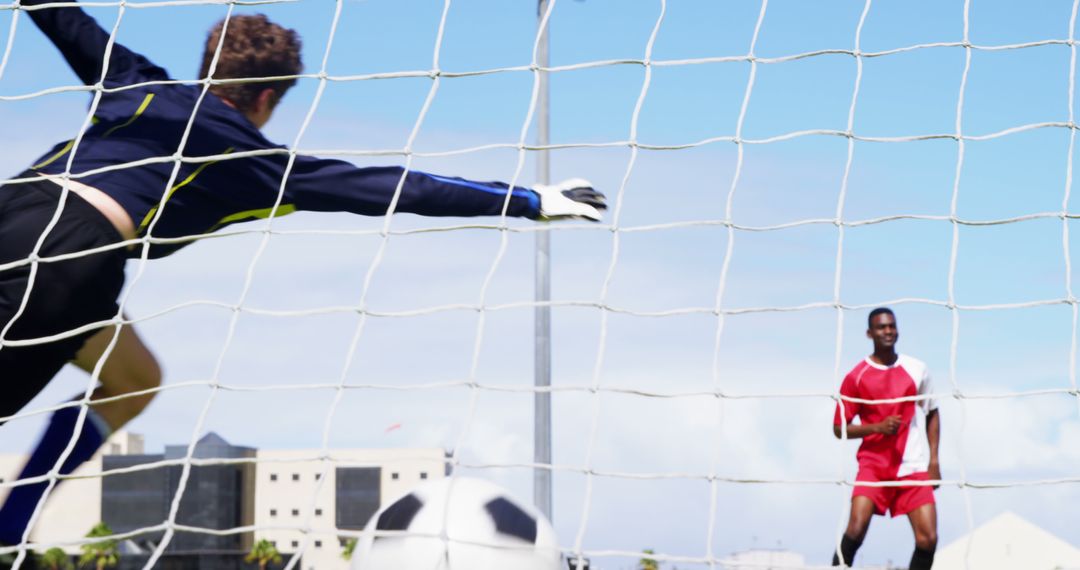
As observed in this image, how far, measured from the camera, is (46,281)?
365 centimetres

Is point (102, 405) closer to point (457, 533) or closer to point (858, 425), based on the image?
point (457, 533)

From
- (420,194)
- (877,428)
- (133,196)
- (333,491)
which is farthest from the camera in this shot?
(333,491)

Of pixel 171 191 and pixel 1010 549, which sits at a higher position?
pixel 171 191

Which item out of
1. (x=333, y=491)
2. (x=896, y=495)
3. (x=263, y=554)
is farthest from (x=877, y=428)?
(x=333, y=491)

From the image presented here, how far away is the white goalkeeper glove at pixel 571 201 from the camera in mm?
4098

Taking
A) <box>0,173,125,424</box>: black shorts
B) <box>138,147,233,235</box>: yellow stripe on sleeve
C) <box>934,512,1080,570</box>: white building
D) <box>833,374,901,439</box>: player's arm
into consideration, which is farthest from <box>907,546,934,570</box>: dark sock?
<box>934,512,1080,570</box>: white building

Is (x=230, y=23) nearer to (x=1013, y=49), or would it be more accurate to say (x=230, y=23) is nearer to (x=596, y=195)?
(x=596, y=195)

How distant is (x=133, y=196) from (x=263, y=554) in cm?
5073

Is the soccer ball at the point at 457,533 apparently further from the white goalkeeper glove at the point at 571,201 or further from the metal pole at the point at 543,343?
the metal pole at the point at 543,343

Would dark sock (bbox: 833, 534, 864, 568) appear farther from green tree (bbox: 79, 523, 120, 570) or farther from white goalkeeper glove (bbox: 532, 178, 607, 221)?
green tree (bbox: 79, 523, 120, 570)

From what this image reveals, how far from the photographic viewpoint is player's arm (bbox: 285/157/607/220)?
157 inches

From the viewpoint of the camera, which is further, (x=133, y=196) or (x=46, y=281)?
(x=133, y=196)

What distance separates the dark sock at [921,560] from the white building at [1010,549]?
58.2ft

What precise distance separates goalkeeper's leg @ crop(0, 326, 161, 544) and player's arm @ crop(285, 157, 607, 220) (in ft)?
2.20
